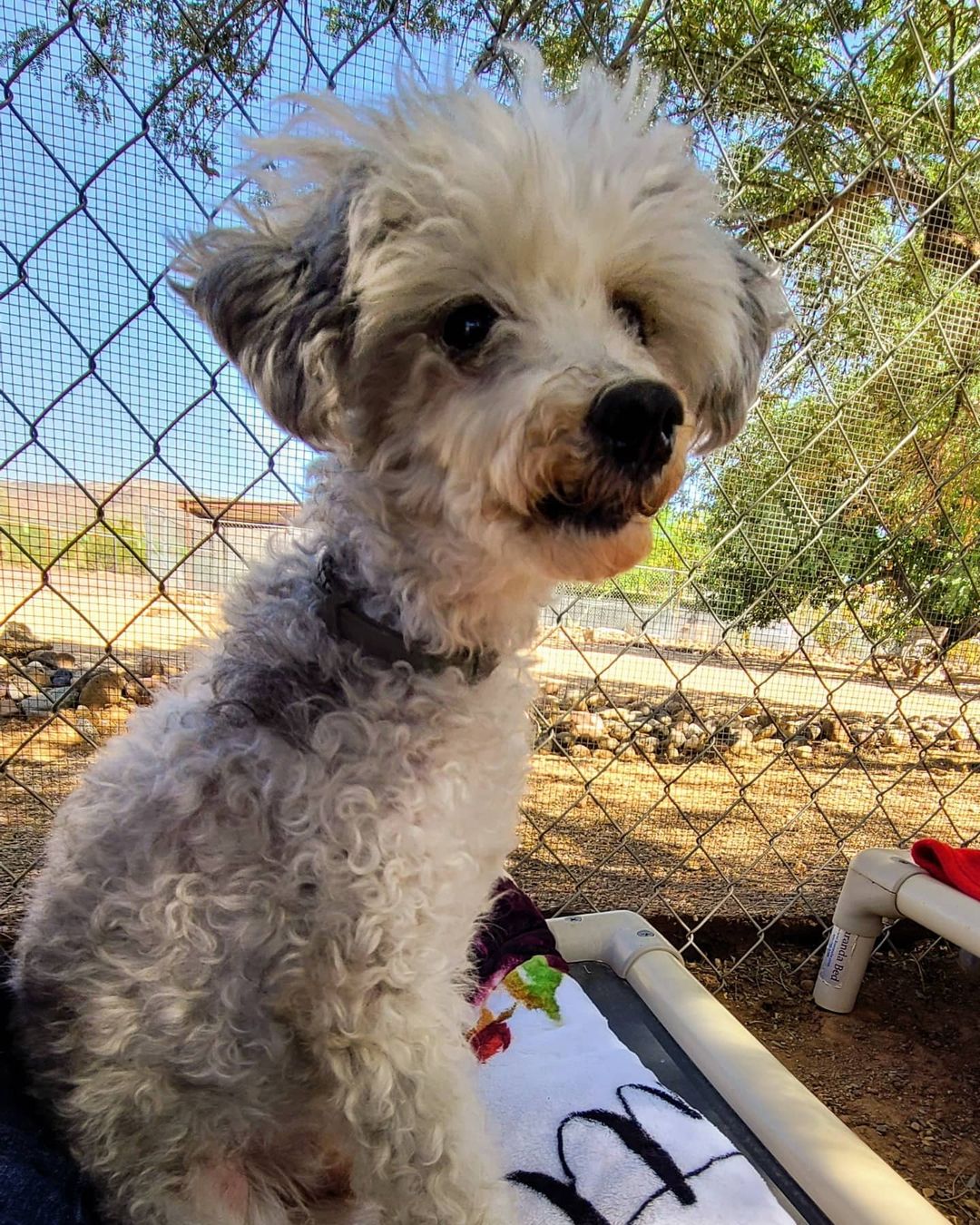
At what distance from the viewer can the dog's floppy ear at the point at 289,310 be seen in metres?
1.04

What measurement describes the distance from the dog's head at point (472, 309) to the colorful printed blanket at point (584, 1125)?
105cm

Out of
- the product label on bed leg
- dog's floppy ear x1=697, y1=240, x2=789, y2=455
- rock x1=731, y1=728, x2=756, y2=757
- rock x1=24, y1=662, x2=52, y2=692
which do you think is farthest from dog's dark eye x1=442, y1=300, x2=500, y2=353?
rock x1=731, y1=728, x2=756, y2=757

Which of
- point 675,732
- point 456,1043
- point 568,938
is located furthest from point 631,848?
point 456,1043

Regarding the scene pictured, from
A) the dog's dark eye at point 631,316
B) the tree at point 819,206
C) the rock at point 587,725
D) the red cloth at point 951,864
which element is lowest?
the red cloth at point 951,864

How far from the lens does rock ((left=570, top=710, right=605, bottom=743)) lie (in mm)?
3096

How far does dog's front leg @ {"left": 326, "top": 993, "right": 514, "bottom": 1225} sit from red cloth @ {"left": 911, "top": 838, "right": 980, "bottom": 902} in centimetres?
172

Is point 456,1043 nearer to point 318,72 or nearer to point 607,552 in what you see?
point 607,552

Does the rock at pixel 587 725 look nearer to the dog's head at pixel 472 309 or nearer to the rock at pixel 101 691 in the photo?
the rock at pixel 101 691

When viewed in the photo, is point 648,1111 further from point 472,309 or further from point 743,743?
point 743,743

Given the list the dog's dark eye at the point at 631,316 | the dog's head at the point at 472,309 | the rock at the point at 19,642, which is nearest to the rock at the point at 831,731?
the dog's dark eye at the point at 631,316

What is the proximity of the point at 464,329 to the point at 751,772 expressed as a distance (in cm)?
298

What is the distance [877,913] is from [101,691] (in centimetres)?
229

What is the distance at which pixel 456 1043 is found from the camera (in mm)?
1129

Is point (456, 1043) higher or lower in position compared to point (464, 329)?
lower
